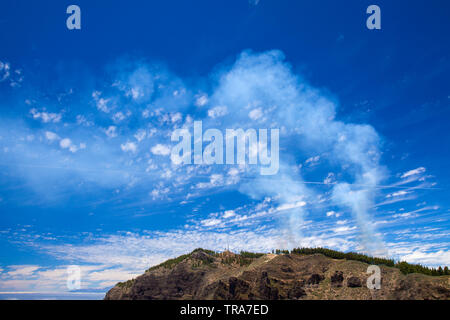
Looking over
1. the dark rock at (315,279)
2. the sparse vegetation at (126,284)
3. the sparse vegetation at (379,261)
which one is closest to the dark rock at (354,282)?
the dark rock at (315,279)

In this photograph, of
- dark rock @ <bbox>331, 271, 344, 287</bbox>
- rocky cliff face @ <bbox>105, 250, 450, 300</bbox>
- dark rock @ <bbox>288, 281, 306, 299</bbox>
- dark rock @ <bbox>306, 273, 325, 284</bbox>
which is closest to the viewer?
rocky cliff face @ <bbox>105, 250, 450, 300</bbox>

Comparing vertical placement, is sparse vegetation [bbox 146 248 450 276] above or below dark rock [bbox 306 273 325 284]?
above

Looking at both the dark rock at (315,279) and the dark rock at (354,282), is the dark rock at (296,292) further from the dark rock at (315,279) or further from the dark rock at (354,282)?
the dark rock at (354,282)

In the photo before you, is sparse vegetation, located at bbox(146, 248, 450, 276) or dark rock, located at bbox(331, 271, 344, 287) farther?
dark rock, located at bbox(331, 271, 344, 287)

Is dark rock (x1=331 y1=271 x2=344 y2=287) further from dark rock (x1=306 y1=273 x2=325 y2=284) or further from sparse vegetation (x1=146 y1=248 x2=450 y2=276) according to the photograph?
sparse vegetation (x1=146 y1=248 x2=450 y2=276)

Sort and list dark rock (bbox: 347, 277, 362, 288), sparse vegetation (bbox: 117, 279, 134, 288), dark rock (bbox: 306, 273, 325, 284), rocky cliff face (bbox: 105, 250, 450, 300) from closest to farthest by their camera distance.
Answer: rocky cliff face (bbox: 105, 250, 450, 300) < dark rock (bbox: 347, 277, 362, 288) < dark rock (bbox: 306, 273, 325, 284) < sparse vegetation (bbox: 117, 279, 134, 288)

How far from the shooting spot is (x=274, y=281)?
181ft

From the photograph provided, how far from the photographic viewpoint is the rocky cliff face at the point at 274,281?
1806 inches

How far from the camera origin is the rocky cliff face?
45.9 metres

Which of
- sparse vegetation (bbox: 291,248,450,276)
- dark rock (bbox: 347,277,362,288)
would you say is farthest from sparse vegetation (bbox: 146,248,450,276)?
dark rock (bbox: 347,277,362,288)

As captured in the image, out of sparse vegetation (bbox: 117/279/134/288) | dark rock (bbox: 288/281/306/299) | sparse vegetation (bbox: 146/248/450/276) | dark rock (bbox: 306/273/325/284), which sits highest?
sparse vegetation (bbox: 146/248/450/276)
